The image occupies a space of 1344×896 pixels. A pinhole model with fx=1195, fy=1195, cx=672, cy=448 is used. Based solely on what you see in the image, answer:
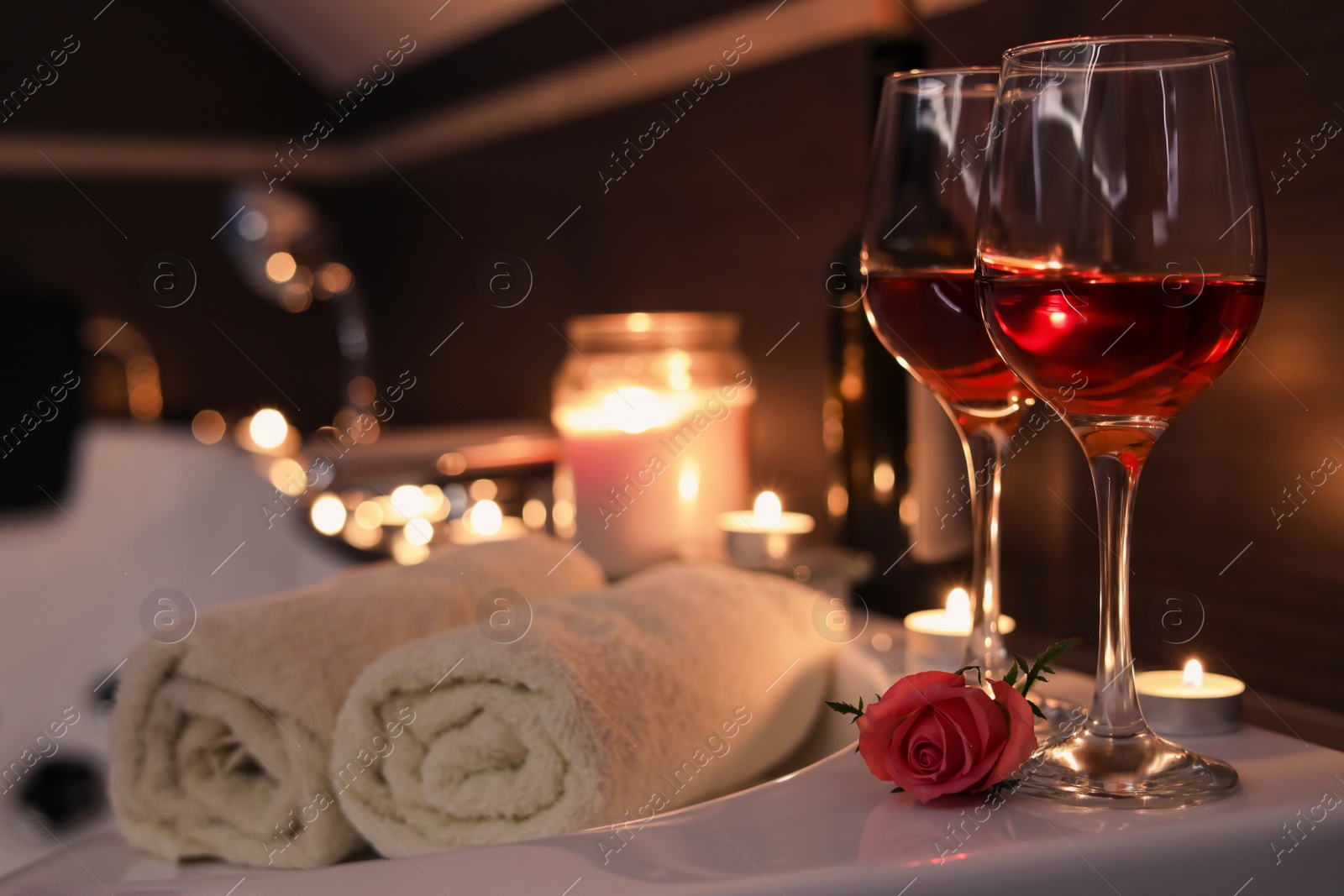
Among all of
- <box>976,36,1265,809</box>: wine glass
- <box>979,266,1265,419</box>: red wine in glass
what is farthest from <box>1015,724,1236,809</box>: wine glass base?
<box>979,266,1265,419</box>: red wine in glass

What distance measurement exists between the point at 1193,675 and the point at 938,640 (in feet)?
0.37

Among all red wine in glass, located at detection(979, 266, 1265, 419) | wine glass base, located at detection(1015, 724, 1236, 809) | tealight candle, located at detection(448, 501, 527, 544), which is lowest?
tealight candle, located at detection(448, 501, 527, 544)

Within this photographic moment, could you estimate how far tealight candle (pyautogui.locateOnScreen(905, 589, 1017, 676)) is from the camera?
1.77 feet

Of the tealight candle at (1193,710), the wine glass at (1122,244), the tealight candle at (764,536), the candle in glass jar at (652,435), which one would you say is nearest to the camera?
the wine glass at (1122,244)

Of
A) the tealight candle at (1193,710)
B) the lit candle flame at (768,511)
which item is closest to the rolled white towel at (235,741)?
the tealight candle at (1193,710)

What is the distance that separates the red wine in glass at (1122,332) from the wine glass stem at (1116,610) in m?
0.02

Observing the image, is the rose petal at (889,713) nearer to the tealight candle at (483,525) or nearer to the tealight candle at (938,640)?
the tealight candle at (938,640)

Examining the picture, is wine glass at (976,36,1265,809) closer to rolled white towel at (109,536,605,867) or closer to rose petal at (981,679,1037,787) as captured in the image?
rose petal at (981,679,1037,787)

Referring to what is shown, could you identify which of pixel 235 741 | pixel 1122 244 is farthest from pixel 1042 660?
pixel 235 741

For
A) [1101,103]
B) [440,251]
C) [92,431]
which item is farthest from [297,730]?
[440,251]

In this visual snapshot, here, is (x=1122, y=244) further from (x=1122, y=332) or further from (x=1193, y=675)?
(x=1193, y=675)

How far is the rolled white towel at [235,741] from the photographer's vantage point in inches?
17.0

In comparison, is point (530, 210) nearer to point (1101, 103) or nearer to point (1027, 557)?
point (1027, 557)

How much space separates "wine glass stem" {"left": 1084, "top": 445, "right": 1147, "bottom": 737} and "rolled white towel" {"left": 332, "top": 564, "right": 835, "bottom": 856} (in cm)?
15
